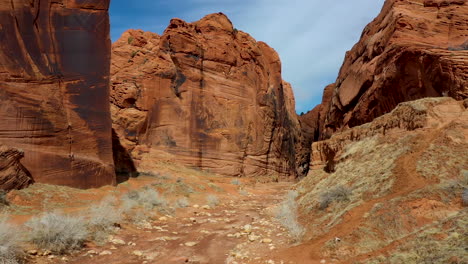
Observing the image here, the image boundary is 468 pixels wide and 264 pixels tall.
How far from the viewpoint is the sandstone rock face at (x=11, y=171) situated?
42.7ft

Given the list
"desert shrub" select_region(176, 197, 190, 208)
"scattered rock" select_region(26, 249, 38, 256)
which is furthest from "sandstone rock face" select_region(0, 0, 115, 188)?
"scattered rock" select_region(26, 249, 38, 256)

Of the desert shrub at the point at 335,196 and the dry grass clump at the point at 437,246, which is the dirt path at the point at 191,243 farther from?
the dry grass clump at the point at 437,246

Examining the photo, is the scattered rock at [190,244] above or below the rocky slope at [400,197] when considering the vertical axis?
below

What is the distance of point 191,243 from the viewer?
375 inches

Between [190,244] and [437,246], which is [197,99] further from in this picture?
[437,246]

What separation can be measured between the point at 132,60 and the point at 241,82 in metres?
12.2

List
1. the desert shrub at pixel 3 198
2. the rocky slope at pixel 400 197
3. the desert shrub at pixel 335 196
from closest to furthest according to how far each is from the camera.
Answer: the rocky slope at pixel 400 197 → the desert shrub at pixel 335 196 → the desert shrub at pixel 3 198

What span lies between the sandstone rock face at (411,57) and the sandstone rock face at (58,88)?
17267 mm

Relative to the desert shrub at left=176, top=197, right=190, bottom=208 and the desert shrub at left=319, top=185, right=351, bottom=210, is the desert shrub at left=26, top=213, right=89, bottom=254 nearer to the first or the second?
the desert shrub at left=319, top=185, right=351, bottom=210

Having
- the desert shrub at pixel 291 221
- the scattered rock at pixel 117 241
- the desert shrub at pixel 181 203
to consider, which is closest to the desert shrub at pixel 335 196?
the desert shrub at pixel 291 221

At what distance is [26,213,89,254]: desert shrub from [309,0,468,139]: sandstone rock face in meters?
14.3

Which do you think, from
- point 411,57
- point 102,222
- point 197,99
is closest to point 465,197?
point 102,222

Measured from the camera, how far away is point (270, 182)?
36500 mm

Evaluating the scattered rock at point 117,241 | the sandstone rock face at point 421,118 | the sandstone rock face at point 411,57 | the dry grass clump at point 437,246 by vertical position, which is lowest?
the scattered rock at point 117,241
